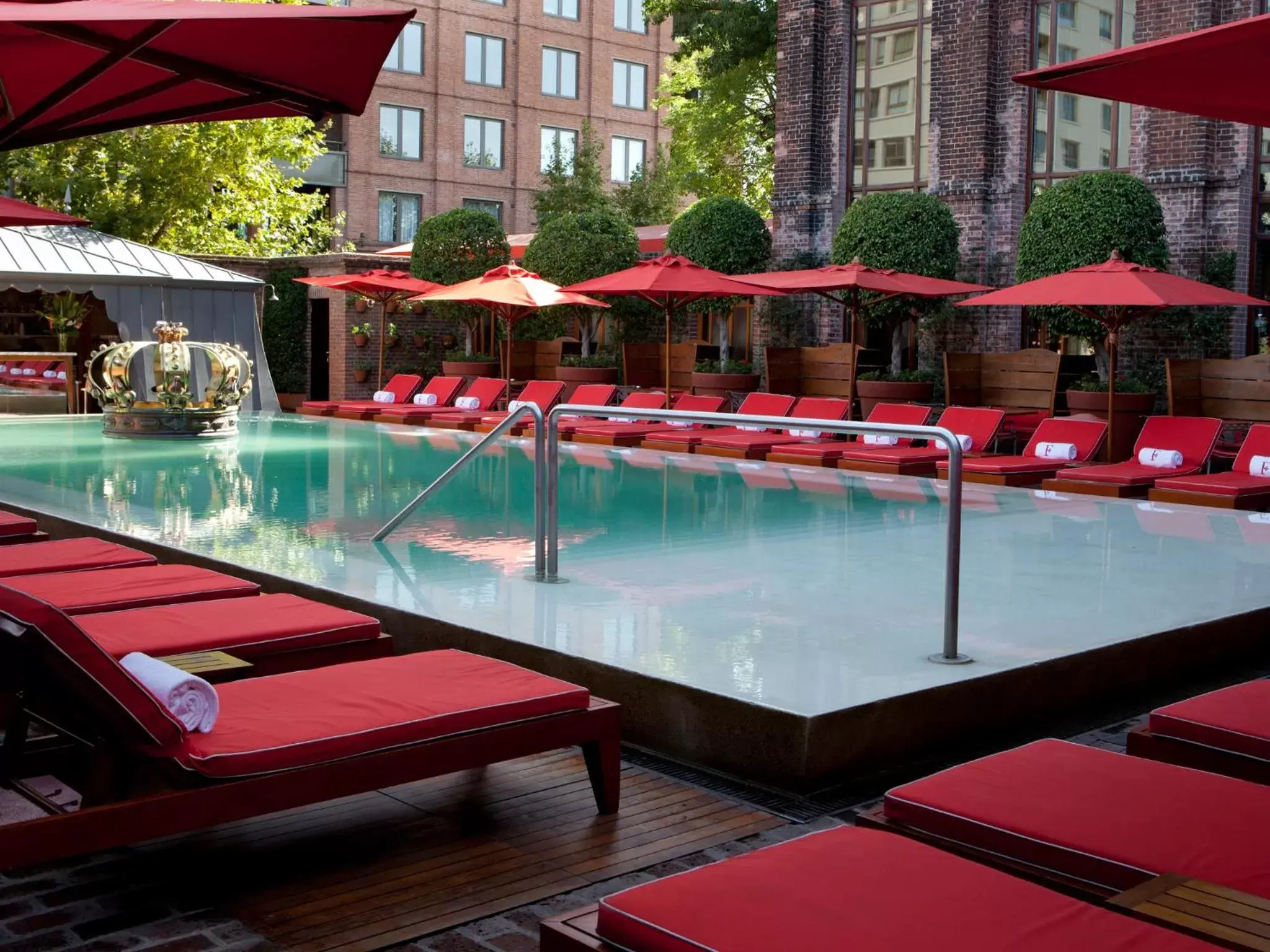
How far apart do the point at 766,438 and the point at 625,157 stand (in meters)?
30.8

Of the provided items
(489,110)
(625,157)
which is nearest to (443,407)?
(489,110)

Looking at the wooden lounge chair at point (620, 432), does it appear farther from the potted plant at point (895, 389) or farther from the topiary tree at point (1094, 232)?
the topiary tree at point (1094, 232)

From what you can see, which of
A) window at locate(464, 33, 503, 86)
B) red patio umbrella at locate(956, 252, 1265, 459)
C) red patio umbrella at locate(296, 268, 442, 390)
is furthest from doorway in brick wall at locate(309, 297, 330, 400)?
window at locate(464, 33, 503, 86)

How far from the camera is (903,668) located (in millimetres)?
5324

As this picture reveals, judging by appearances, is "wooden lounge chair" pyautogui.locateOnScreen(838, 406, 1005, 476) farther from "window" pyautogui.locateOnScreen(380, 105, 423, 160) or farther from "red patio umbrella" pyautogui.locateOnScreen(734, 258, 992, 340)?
"window" pyautogui.locateOnScreen(380, 105, 423, 160)

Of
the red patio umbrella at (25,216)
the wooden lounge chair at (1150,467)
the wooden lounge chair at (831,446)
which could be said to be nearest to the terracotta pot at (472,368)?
the wooden lounge chair at (831,446)

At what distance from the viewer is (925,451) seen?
13.7 meters

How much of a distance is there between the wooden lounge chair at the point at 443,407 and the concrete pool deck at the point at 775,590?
736cm

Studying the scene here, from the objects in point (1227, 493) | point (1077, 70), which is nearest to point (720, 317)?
point (1227, 493)

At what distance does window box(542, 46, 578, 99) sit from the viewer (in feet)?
139

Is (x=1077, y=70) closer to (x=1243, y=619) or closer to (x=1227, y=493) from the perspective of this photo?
(x=1243, y=619)

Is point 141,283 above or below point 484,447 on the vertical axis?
above

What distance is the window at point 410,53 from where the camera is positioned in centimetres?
3891

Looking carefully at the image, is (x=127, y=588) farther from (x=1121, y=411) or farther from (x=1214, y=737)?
(x=1121, y=411)
